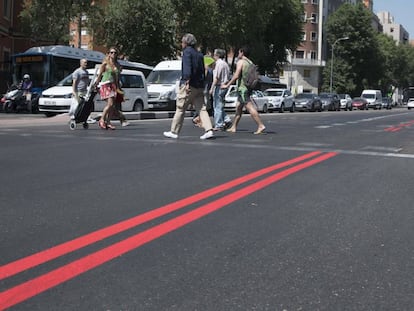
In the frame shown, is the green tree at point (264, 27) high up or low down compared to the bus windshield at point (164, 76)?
up

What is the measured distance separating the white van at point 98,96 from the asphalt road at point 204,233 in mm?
12705

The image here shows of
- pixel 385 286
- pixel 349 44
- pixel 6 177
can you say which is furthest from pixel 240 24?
pixel 349 44

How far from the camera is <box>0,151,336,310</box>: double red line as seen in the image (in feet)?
10.6

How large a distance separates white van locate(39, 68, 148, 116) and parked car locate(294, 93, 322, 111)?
70.9 feet

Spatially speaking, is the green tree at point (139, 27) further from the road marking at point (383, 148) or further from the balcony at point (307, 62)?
the balcony at point (307, 62)

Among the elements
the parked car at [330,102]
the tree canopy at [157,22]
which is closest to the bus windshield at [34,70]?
the tree canopy at [157,22]

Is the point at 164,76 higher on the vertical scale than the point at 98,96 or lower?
higher

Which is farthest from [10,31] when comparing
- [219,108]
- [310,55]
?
[310,55]

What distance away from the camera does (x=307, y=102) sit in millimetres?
44094

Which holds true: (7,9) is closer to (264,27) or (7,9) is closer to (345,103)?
(264,27)

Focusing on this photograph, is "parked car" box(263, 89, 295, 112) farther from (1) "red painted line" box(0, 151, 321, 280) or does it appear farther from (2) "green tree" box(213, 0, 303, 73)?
(1) "red painted line" box(0, 151, 321, 280)

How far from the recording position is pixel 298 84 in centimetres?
8638

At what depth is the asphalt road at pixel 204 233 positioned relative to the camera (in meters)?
3.18

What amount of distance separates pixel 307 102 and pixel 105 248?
41.3m
